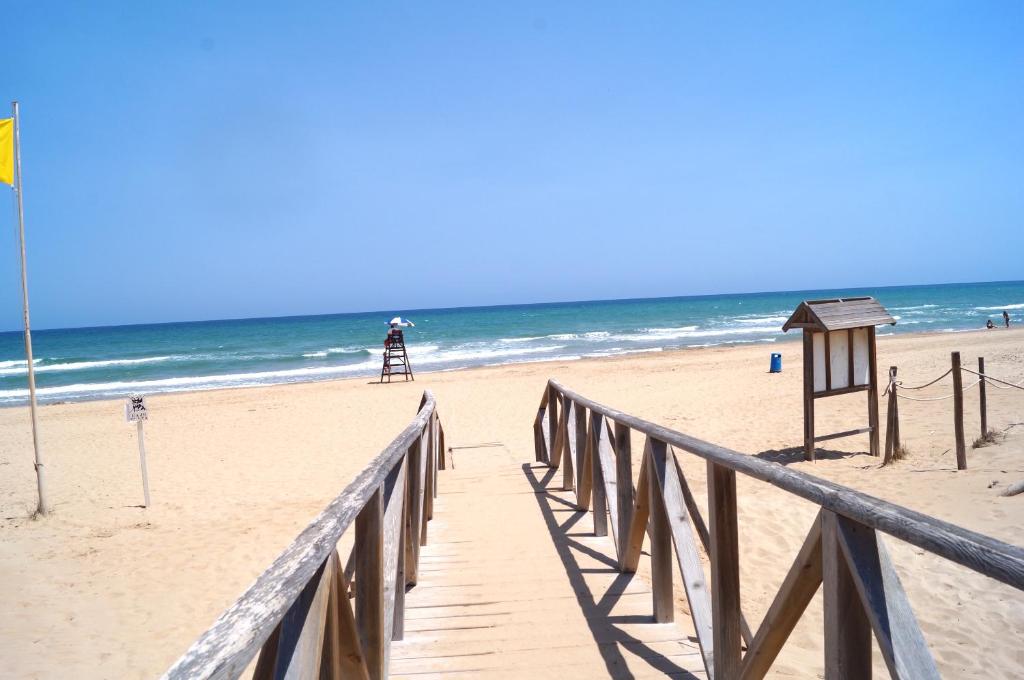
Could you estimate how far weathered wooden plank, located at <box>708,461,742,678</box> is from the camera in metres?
2.40

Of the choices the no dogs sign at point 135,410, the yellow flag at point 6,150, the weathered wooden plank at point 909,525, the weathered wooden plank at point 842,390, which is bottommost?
the weathered wooden plank at point 842,390

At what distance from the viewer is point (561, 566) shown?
3953 millimetres

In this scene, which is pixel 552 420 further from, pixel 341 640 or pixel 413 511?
pixel 341 640

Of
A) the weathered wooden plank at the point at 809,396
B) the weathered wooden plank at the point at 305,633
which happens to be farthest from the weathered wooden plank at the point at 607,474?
the weathered wooden plank at the point at 809,396

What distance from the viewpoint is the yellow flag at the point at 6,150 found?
298 inches

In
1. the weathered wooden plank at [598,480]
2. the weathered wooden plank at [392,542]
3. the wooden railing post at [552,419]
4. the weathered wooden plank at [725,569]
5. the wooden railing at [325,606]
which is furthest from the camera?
the wooden railing post at [552,419]

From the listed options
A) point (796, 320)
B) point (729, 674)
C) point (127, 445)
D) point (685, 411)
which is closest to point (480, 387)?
point (685, 411)

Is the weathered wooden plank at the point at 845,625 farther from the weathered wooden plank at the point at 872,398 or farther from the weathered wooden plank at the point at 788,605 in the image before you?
the weathered wooden plank at the point at 872,398

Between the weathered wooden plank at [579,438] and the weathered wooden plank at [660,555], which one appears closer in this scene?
the weathered wooden plank at [660,555]

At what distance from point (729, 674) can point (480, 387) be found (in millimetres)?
17440

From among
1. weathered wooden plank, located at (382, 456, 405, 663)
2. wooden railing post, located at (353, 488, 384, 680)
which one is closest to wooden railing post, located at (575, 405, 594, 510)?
weathered wooden plank, located at (382, 456, 405, 663)

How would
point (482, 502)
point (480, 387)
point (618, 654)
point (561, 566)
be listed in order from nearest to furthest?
point (618, 654) → point (561, 566) → point (482, 502) → point (480, 387)

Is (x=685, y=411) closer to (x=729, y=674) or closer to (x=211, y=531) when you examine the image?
(x=211, y=531)

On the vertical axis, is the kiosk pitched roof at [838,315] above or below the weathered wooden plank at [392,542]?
above
